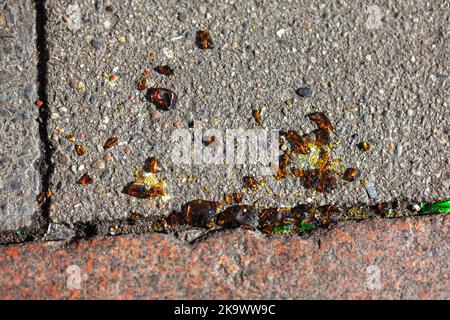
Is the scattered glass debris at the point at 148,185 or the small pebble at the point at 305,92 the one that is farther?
the small pebble at the point at 305,92

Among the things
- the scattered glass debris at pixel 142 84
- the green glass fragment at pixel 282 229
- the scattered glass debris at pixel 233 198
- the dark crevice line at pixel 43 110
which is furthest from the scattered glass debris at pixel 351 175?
the dark crevice line at pixel 43 110

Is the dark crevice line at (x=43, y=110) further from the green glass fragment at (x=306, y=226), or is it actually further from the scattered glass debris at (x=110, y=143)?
the green glass fragment at (x=306, y=226)

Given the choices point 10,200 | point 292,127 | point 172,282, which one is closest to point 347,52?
point 292,127

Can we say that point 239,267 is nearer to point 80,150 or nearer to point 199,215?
point 199,215

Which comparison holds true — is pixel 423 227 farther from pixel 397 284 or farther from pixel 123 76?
pixel 123 76

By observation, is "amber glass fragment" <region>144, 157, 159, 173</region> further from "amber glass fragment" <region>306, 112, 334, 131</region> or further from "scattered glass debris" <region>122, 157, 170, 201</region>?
"amber glass fragment" <region>306, 112, 334, 131</region>

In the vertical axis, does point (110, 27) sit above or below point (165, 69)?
above

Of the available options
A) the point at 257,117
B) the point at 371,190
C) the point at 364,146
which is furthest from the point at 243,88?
the point at 371,190
